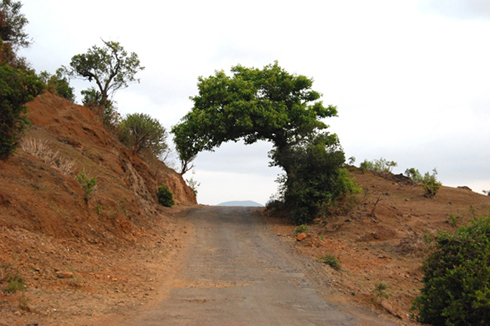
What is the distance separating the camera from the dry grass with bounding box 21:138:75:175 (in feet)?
39.9

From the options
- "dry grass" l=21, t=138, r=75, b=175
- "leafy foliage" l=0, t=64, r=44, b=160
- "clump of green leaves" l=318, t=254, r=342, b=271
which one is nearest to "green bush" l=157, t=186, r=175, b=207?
"dry grass" l=21, t=138, r=75, b=175

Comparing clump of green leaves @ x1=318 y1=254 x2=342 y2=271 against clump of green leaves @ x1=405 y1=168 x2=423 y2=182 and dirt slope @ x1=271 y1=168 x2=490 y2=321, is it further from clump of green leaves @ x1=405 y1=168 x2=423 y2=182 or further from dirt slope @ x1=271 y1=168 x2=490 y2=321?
clump of green leaves @ x1=405 y1=168 x2=423 y2=182

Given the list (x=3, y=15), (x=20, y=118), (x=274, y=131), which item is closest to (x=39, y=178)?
(x=20, y=118)

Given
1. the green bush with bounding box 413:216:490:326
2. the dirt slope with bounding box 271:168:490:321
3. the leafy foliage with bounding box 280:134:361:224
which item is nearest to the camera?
the green bush with bounding box 413:216:490:326

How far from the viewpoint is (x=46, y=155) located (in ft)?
40.7

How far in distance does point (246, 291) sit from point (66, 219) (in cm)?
529

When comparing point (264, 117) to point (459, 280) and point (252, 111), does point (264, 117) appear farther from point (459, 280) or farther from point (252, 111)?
point (459, 280)

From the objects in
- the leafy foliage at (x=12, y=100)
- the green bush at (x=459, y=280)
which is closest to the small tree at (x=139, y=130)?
the leafy foliage at (x=12, y=100)

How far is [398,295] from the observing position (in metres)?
8.55

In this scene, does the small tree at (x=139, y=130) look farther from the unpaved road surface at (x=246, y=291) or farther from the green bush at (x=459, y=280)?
the green bush at (x=459, y=280)

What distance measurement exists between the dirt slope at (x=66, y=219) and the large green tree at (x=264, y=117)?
15.9 feet

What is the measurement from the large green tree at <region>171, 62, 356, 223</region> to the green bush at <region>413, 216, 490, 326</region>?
11151 millimetres

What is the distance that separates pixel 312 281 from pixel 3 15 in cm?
2216

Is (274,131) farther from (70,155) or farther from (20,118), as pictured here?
(20,118)
